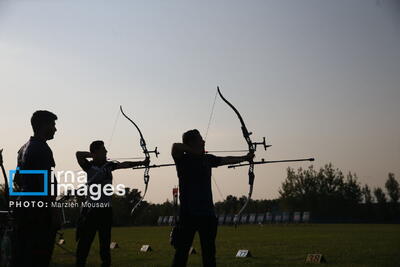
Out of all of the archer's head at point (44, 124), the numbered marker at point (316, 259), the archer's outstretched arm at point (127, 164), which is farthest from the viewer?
the numbered marker at point (316, 259)

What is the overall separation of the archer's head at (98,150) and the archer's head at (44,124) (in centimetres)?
246

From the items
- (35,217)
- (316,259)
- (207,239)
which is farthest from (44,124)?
(316,259)

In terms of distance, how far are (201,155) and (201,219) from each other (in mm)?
698

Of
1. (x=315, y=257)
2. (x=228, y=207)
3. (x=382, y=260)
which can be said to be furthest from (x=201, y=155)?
(x=228, y=207)

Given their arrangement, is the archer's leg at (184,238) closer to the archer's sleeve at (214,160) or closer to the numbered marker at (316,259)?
the archer's sleeve at (214,160)

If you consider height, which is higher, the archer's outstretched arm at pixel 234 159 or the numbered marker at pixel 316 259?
the archer's outstretched arm at pixel 234 159

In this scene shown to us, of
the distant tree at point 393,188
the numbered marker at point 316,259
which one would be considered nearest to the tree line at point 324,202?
the distant tree at point 393,188

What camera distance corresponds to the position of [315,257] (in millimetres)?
10875

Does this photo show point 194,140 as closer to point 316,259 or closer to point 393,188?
point 316,259

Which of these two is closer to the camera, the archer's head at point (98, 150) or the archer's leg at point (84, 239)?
the archer's leg at point (84, 239)

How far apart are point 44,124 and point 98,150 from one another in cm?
259

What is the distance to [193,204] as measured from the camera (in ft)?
19.2

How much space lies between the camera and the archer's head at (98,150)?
770cm

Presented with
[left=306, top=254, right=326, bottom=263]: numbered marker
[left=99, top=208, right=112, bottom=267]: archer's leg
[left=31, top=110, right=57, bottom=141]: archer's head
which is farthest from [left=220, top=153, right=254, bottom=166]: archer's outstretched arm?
[left=306, top=254, right=326, bottom=263]: numbered marker
